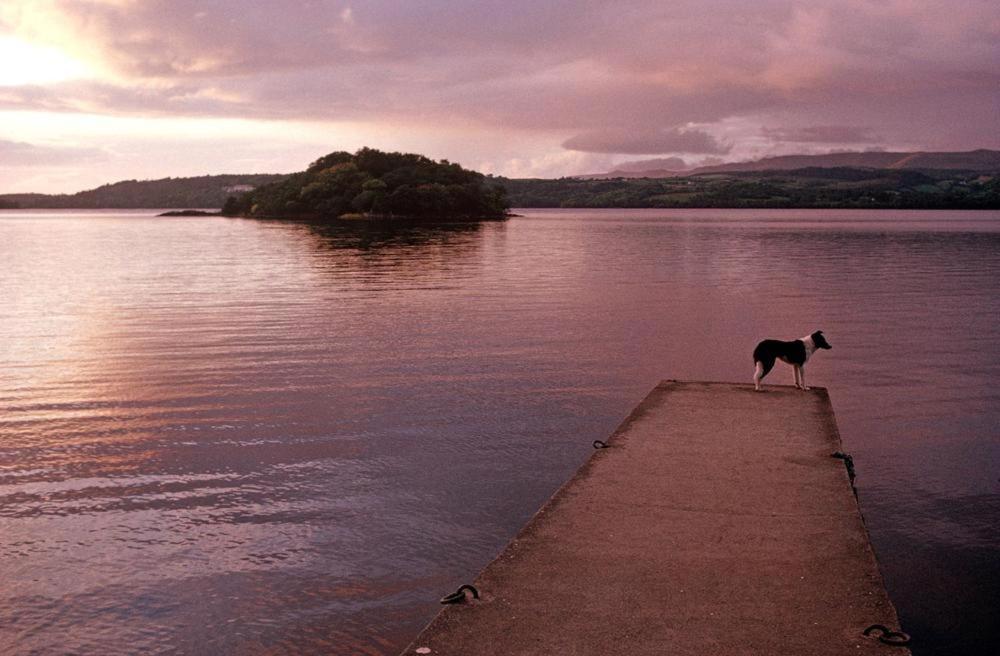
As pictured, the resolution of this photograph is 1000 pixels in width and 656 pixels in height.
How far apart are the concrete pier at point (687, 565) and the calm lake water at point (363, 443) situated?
114 cm

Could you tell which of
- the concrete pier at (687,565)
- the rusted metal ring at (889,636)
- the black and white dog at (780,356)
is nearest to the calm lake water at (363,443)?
the concrete pier at (687,565)

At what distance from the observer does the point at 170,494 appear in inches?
459

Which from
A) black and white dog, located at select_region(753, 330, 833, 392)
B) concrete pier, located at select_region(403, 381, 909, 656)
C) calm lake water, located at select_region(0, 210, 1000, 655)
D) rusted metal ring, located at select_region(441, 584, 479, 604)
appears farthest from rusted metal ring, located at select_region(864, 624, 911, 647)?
black and white dog, located at select_region(753, 330, 833, 392)

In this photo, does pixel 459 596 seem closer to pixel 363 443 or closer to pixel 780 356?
pixel 363 443

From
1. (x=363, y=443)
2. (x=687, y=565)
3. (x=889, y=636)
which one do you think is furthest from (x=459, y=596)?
(x=363, y=443)

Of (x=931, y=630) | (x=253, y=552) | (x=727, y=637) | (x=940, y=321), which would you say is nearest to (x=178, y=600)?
(x=253, y=552)

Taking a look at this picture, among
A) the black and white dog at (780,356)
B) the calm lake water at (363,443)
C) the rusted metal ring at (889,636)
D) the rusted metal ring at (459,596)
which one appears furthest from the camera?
the black and white dog at (780,356)

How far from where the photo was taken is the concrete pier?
6.42 metres

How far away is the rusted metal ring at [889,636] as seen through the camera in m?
6.35

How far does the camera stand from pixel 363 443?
14141 mm

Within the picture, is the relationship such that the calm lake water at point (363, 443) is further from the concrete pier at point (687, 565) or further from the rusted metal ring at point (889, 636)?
the rusted metal ring at point (889, 636)

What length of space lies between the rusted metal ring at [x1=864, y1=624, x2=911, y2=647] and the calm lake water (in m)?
1.97

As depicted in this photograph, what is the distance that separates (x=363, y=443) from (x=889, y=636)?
9.31 meters

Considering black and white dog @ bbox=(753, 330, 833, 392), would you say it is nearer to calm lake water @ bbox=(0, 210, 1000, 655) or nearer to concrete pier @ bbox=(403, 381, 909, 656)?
calm lake water @ bbox=(0, 210, 1000, 655)
